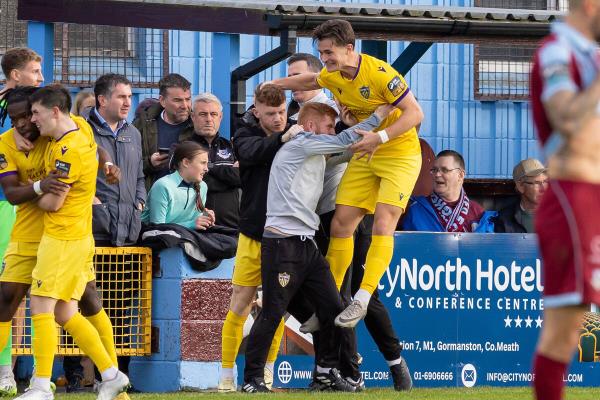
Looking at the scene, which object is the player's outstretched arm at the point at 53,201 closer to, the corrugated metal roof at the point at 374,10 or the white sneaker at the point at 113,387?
the white sneaker at the point at 113,387

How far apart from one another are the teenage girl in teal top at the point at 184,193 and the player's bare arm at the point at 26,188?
6.97ft

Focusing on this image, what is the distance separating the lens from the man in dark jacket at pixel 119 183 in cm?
1112

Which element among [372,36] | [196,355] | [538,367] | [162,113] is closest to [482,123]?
[372,36]

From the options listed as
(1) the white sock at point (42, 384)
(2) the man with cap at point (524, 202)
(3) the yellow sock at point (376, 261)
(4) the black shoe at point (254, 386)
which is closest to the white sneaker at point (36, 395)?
(1) the white sock at point (42, 384)

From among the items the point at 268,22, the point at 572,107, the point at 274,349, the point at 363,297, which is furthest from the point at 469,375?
the point at 572,107

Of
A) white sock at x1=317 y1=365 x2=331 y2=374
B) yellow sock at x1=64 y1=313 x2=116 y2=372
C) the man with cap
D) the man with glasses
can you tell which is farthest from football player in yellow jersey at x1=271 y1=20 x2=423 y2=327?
the man with cap

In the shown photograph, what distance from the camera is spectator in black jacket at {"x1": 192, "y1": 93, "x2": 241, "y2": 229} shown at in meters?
11.5

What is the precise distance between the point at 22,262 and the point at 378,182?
269 centimetres

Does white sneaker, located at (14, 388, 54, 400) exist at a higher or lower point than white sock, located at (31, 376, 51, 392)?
lower

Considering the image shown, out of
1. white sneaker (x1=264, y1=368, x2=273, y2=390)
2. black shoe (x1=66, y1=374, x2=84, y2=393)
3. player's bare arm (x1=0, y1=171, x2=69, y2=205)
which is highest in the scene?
player's bare arm (x1=0, y1=171, x2=69, y2=205)

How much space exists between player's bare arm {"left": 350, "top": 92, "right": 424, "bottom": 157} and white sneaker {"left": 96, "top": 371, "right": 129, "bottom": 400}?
228 centimetres

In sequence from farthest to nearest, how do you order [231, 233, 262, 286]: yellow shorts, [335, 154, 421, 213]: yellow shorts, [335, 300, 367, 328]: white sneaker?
[231, 233, 262, 286]: yellow shorts < [335, 154, 421, 213]: yellow shorts < [335, 300, 367, 328]: white sneaker

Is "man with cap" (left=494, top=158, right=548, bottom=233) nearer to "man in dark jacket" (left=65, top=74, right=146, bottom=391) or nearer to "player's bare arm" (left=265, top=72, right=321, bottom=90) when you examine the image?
"player's bare arm" (left=265, top=72, right=321, bottom=90)

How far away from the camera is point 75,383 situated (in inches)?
432
